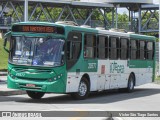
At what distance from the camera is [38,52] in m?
18.8

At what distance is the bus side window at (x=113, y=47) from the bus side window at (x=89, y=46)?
5.65ft

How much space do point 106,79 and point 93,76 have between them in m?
1.46

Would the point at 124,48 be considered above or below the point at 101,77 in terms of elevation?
above

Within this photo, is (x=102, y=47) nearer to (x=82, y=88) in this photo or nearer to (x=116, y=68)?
(x=116, y=68)

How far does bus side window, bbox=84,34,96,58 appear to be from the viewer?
20578 mm

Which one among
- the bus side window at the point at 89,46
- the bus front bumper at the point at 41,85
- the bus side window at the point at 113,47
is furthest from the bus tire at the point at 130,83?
the bus front bumper at the point at 41,85

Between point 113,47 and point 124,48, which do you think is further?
point 124,48

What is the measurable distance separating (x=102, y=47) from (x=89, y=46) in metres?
1.34

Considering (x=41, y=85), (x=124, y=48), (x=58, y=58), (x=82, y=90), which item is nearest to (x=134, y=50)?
(x=124, y=48)

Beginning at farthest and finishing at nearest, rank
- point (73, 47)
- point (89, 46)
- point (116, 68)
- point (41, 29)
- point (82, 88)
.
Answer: point (116, 68) → point (89, 46) → point (82, 88) → point (73, 47) → point (41, 29)

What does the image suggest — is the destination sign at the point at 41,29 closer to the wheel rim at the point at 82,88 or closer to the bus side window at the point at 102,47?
the wheel rim at the point at 82,88

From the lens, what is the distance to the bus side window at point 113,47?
22875 millimetres

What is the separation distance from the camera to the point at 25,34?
19188 millimetres

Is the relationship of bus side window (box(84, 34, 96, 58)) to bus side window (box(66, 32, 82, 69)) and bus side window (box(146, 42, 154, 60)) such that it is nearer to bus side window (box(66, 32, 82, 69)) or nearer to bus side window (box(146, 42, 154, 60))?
bus side window (box(66, 32, 82, 69))
